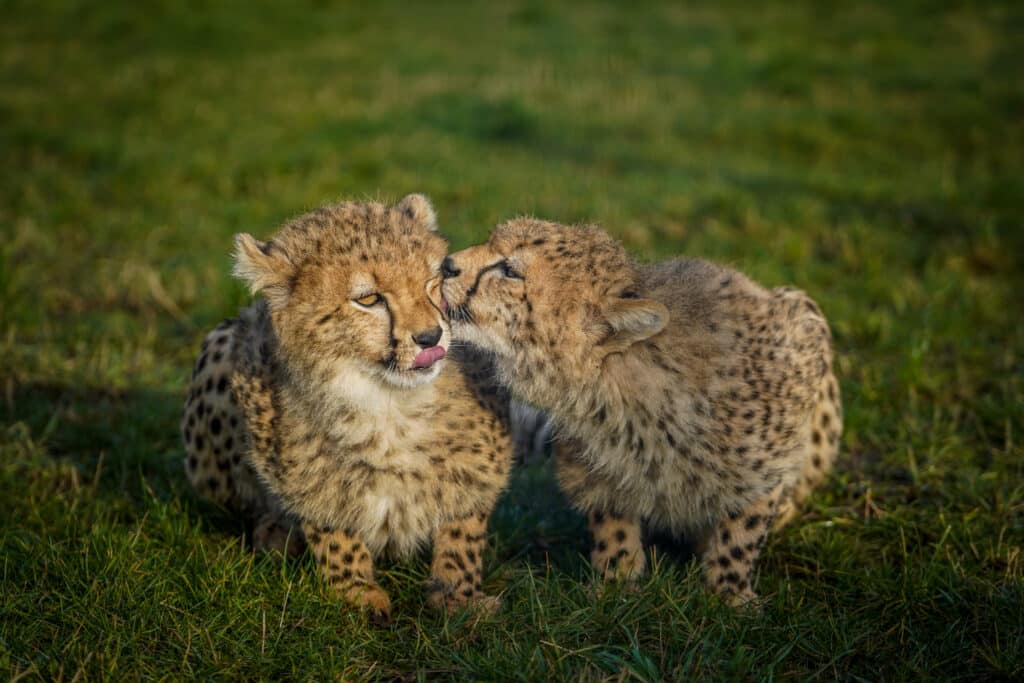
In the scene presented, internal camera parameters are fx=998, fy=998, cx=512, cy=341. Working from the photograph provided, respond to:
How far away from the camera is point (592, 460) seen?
126 inches

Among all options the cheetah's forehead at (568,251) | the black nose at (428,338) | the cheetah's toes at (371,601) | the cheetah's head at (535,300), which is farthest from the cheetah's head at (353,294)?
the cheetah's toes at (371,601)

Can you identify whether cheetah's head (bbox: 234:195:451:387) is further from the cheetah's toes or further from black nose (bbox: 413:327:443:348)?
the cheetah's toes

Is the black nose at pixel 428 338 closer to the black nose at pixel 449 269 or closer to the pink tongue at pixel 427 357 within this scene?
the pink tongue at pixel 427 357

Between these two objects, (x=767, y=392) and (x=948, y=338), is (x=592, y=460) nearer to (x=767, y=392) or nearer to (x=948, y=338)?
(x=767, y=392)

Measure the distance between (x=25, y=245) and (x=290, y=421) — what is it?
3.98m

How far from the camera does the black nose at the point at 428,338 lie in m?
2.84

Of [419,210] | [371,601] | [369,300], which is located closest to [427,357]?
[369,300]

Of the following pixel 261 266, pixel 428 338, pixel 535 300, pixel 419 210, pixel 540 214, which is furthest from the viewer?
pixel 540 214

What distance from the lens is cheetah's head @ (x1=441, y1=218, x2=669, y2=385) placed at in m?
3.07

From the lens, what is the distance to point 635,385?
307cm

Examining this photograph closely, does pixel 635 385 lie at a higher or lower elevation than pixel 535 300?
lower

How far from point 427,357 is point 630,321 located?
61 centimetres

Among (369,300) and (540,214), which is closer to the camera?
(369,300)

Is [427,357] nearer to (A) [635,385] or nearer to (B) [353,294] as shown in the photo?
(B) [353,294]
